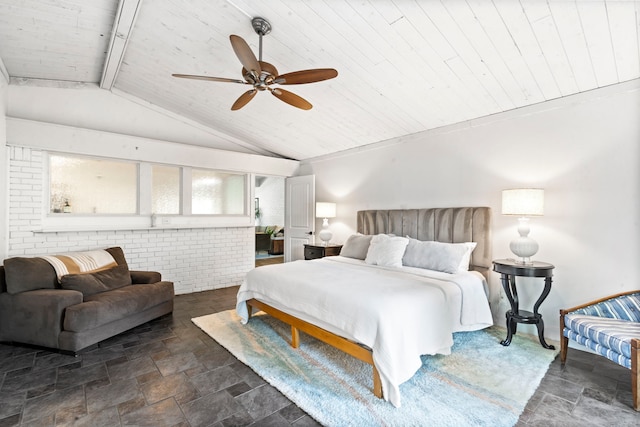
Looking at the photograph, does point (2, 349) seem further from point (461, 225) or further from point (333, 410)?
point (461, 225)

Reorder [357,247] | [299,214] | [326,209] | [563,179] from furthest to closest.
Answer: [299,214], [326,209], [357,247], [563,179]

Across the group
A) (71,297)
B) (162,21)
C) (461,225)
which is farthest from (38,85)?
(461,225)

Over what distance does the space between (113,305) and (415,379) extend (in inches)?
115

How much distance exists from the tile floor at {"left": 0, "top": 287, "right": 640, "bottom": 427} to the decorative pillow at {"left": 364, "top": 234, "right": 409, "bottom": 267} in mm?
1691

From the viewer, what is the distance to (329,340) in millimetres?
2469

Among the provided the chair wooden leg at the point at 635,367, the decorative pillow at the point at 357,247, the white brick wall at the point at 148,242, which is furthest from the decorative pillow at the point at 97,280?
the chair wooden leg at the point at 635,367

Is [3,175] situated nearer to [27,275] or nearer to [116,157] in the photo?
[116,157]

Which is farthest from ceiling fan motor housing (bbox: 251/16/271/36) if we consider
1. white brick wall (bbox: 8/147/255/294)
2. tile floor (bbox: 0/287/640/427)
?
white brick wall (bbox: 8/147/255/294)

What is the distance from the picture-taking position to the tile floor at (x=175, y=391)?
191 cm

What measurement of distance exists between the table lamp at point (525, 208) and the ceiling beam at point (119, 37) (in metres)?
3.94

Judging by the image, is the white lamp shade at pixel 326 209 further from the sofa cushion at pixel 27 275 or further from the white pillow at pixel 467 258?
the sofa cushion at pixel 27 275

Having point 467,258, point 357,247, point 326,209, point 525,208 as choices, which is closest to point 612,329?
point 525,208

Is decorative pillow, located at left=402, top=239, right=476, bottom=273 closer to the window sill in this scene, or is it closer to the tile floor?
the tile floor

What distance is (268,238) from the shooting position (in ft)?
29.8
